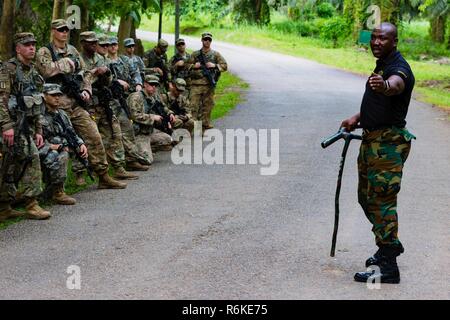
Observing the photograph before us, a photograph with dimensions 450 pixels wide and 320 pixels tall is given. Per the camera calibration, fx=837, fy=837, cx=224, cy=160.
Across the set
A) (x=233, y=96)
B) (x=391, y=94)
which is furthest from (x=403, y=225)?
(x=233, y=96)

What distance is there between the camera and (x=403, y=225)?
859 centimetres

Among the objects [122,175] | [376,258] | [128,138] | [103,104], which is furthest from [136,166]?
[376,258]

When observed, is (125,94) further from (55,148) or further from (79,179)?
(55,148)

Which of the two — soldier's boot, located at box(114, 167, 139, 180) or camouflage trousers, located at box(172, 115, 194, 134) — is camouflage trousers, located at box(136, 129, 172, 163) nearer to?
camouflage trousers, located at box(172, 115, 194, 134)

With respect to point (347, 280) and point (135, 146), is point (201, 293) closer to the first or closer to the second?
point (347, 280)

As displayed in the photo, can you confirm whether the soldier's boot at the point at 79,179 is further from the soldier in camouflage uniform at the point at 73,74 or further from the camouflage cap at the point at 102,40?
the camouflage cap at the point at 102,40

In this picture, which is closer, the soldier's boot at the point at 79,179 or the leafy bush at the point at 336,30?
the soldier's boot at the point at 79,179

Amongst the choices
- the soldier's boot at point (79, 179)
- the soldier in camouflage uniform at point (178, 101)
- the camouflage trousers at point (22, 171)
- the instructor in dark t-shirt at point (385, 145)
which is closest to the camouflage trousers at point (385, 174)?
the instructor in dark t-shirt at point (385, 145)

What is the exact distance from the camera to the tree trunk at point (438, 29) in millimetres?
49531

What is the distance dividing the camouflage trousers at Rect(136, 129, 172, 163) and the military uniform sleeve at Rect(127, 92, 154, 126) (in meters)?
0.26

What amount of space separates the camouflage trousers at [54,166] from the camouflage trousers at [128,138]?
2083 millimetres

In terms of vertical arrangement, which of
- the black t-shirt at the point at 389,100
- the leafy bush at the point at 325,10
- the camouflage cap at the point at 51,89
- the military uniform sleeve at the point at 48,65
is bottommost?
the leafy bush at the point at 325,10

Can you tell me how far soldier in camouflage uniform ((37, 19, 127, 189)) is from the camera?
981 cm

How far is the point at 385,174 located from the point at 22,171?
13.2 ft
